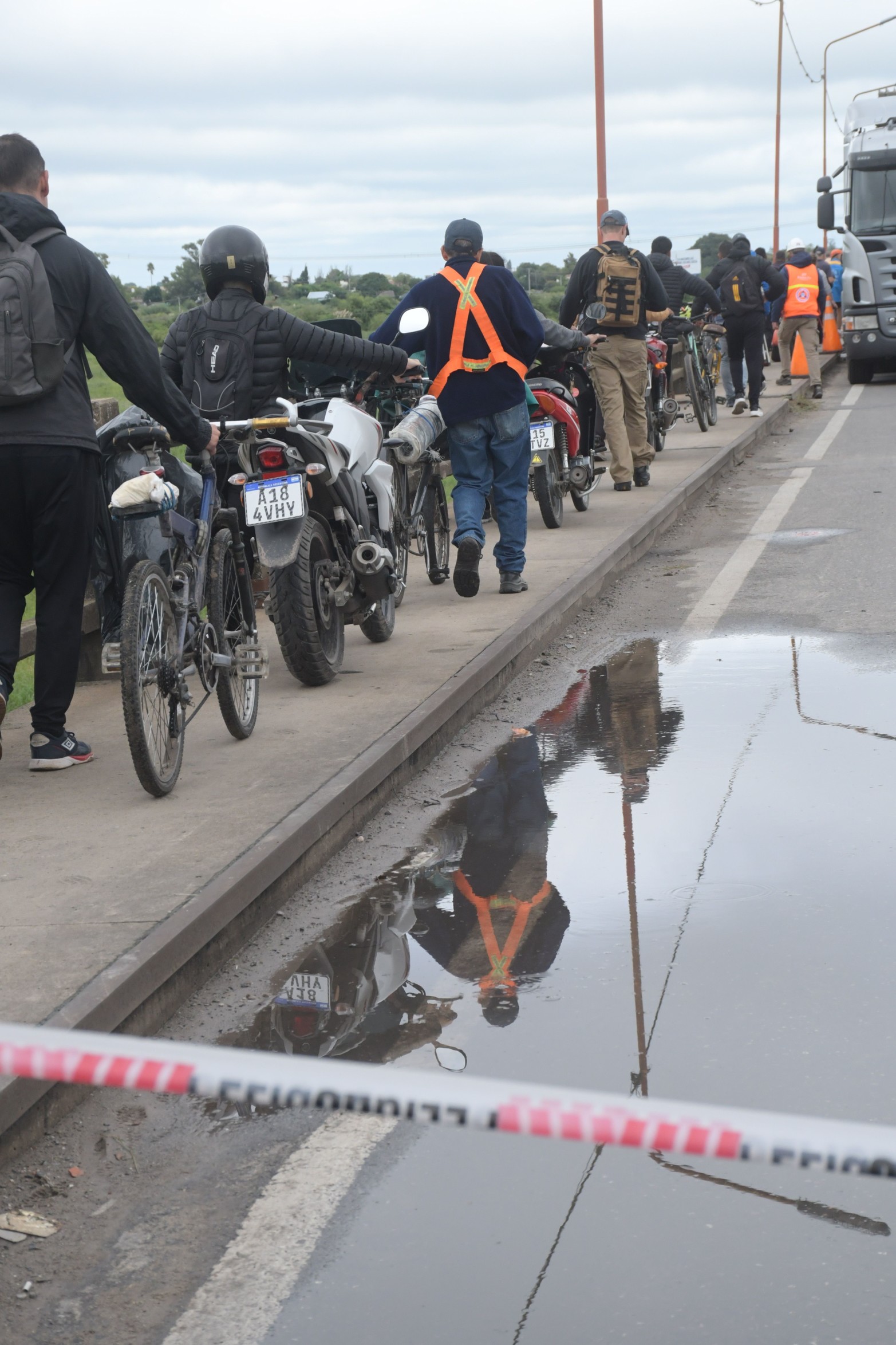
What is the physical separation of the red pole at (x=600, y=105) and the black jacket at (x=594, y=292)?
768cm

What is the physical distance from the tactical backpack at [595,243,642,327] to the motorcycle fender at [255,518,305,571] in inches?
266

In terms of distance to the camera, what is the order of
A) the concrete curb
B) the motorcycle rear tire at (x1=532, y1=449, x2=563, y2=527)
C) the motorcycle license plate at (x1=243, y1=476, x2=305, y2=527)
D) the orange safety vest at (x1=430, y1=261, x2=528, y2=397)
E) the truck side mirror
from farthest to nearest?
the truck side mirror < the motorcycle rear tire at (x1=532, y1=449, x2=563, y2=527) < the orange safety vest at (x1=430, y1=261, x2=528, y2=397) < the motorcycle license plate at (x1=243, y1=476, x2=305, y2=527) < the concrete curb

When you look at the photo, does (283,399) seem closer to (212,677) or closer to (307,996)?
(212,677)

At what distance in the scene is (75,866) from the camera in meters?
4.88

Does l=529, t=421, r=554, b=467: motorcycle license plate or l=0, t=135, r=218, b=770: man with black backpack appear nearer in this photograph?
l=0, t=135, r=218, b=770: man with black backpack

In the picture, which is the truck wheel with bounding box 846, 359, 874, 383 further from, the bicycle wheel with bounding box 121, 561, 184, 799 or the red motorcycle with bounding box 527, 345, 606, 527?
the bicycle wheel with bounding box 121, 561, 184, 799

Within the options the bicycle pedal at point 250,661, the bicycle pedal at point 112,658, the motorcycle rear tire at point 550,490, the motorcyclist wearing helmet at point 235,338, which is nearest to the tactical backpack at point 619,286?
the motorcycle rear tire at point 550,490

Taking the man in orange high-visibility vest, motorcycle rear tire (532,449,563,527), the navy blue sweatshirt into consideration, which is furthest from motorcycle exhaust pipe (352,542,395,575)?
the man in orange high-visibility vest

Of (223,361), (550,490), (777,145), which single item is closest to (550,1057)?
(223,361)

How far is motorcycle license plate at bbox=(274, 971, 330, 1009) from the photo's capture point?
4145 mm

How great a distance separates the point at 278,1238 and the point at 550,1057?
2.82ft

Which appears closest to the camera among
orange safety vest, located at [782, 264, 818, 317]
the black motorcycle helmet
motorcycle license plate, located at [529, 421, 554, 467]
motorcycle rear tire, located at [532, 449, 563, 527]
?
the black motorcycle helmet

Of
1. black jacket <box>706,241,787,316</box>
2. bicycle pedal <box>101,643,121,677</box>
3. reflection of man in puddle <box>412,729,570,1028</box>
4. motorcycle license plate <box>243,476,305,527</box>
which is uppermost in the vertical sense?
A: black jacket <box>706,241,787,316</box>

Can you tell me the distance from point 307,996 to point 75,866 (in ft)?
3.41
